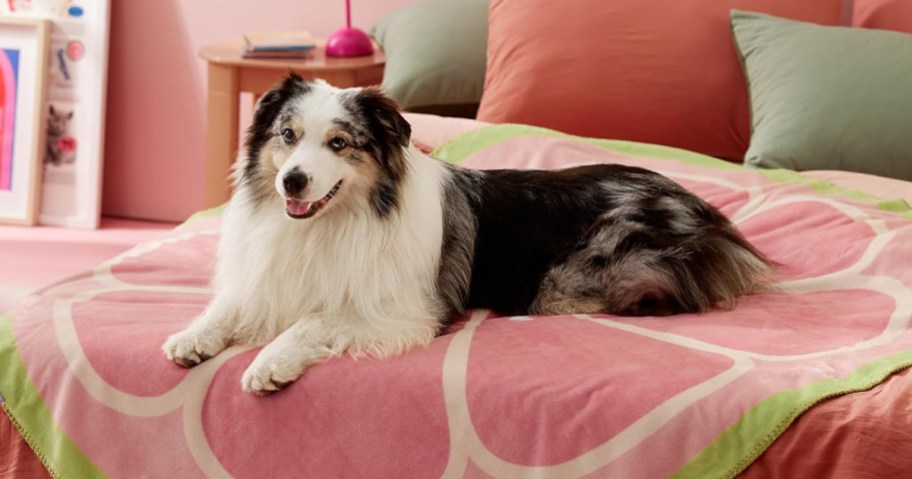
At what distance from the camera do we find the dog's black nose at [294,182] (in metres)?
1.82

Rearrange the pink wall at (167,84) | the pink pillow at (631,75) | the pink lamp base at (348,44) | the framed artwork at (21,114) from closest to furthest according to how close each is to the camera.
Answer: the pink pillow at (631,75), the pink lamp base at (348,44), the framed artwork at (21,114), the pink wall at (167,84)

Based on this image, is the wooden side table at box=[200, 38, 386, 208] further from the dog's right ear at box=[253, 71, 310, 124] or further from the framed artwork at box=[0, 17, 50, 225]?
the dog's right ear at box=[253, 71, 310, 124]

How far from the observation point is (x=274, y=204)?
6.57ft

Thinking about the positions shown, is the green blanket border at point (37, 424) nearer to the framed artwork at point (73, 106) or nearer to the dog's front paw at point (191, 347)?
the dog's front paw at point (191, 347)

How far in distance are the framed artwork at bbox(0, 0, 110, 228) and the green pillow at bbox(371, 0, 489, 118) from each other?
1.07 meters

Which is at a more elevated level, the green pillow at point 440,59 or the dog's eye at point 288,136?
the green pillow at point 440,59

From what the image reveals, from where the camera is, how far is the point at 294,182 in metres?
1.82

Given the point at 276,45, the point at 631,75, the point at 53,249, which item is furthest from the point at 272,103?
the point at 53,249

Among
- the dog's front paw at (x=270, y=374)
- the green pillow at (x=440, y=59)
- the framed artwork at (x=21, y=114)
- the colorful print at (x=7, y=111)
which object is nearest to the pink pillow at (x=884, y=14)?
the green pillow at (x=440, y=59)

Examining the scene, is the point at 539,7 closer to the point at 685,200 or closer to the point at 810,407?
the point at 685,200

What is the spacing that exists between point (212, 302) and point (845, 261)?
1238 mm

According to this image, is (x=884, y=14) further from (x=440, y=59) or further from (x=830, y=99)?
(x=440, y=59)

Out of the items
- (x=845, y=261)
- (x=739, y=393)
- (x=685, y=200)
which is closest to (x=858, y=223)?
(x=845, y=261)

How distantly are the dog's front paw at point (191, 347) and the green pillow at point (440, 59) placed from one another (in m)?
1.44
